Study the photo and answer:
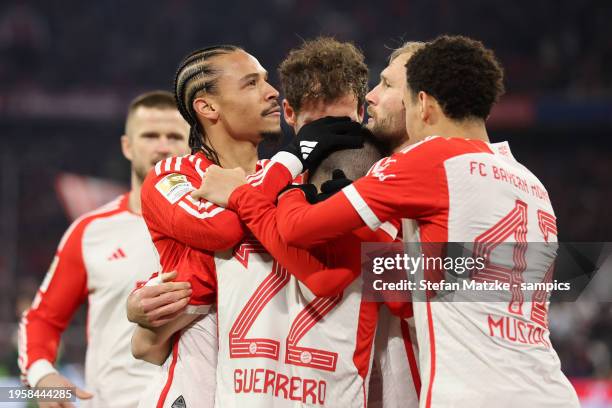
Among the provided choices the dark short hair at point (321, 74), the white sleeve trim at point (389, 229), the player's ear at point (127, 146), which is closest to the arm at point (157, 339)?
the white sleeve trim at point (389, 229)

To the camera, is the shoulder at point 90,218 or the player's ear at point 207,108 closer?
the player's ear at point 207,108

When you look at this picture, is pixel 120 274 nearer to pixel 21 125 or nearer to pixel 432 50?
pixel 432 50

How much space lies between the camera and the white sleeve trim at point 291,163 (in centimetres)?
297

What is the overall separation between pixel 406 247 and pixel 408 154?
37 centimetres

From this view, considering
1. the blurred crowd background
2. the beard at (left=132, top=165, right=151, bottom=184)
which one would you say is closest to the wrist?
the beard at (left=132, top=165, right=151, bottom=184)

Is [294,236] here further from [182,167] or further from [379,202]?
[182,167]

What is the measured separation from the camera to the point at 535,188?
9.49 ft

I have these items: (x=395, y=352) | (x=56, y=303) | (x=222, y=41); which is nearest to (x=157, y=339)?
(x=395, y=352)

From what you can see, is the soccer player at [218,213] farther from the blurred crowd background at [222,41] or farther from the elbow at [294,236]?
the blurred crowd background at [222,41]

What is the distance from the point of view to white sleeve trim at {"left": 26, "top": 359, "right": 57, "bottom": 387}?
4.60m

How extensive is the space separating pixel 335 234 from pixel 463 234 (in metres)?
→ 0.43

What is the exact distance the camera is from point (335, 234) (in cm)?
269

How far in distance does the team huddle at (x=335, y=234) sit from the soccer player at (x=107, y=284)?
1.54 meters

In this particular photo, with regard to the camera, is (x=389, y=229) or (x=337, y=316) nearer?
(x=337, y=316)
